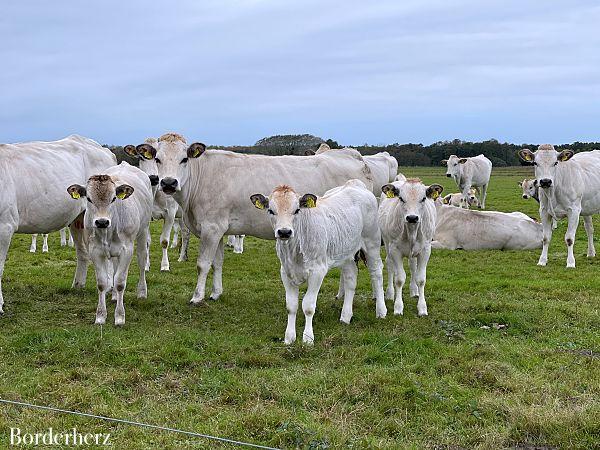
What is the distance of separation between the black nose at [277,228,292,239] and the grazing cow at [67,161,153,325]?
→ 90.6 inches

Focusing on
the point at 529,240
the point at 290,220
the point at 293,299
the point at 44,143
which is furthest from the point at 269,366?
the point at 529,240

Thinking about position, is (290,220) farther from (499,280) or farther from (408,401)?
(499,280)

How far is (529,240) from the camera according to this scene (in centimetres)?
1691

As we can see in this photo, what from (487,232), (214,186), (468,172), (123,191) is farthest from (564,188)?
(468,172)

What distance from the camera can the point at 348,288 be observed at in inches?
367

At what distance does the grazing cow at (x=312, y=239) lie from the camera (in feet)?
26.7

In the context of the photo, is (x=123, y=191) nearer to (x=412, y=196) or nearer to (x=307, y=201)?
(x=307, y=201)

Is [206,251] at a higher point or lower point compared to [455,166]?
lower

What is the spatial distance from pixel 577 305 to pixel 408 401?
5.20 meters

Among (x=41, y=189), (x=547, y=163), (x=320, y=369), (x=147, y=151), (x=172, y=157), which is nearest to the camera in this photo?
(x=320, y=369)

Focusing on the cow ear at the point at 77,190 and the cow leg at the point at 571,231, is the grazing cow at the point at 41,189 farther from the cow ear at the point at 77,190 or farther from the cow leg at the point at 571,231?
the cow leg at the point at 571,231

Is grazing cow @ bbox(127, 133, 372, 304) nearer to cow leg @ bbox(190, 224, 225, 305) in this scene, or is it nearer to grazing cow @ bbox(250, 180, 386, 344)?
cow leg @ bbox(190, 224, 225, 305)

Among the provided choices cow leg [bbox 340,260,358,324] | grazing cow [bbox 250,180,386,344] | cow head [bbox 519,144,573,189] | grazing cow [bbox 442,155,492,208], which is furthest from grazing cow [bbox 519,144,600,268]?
grazing cow [bbox 442,155,492,208]

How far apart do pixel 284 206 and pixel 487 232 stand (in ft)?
33.5
